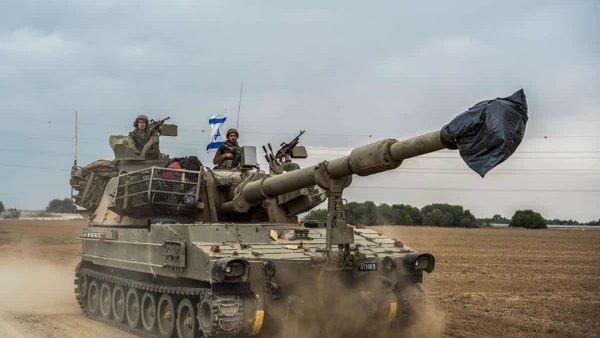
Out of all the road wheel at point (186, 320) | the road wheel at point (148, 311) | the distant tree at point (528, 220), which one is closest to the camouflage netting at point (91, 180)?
the road wheel at point (148, 311)

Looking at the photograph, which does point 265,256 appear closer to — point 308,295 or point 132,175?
point 308,295

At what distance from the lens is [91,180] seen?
1672 centimetres

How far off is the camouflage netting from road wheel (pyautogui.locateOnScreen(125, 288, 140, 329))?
3.14 meters

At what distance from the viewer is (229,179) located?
46.8 feet

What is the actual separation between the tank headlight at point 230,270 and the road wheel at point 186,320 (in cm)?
136

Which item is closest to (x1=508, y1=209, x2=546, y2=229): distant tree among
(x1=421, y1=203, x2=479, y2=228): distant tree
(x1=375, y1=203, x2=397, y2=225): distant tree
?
(x1=421, y1=203, x2=479, y2=228): distant tree

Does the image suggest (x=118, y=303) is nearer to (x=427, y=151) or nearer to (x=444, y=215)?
(x=427, y=151)

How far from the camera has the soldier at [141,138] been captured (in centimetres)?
1561

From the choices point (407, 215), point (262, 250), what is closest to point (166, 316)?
point (262, 250)

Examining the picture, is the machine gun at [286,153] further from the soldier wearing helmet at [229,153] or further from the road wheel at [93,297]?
the road wheel at [93,297]

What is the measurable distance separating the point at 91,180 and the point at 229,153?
340 cm

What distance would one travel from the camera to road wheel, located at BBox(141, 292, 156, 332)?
43.4 ft

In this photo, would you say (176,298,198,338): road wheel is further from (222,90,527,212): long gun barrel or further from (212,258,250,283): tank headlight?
(222,90,527,212): long gun barrel

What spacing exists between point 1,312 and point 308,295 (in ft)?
29.0
